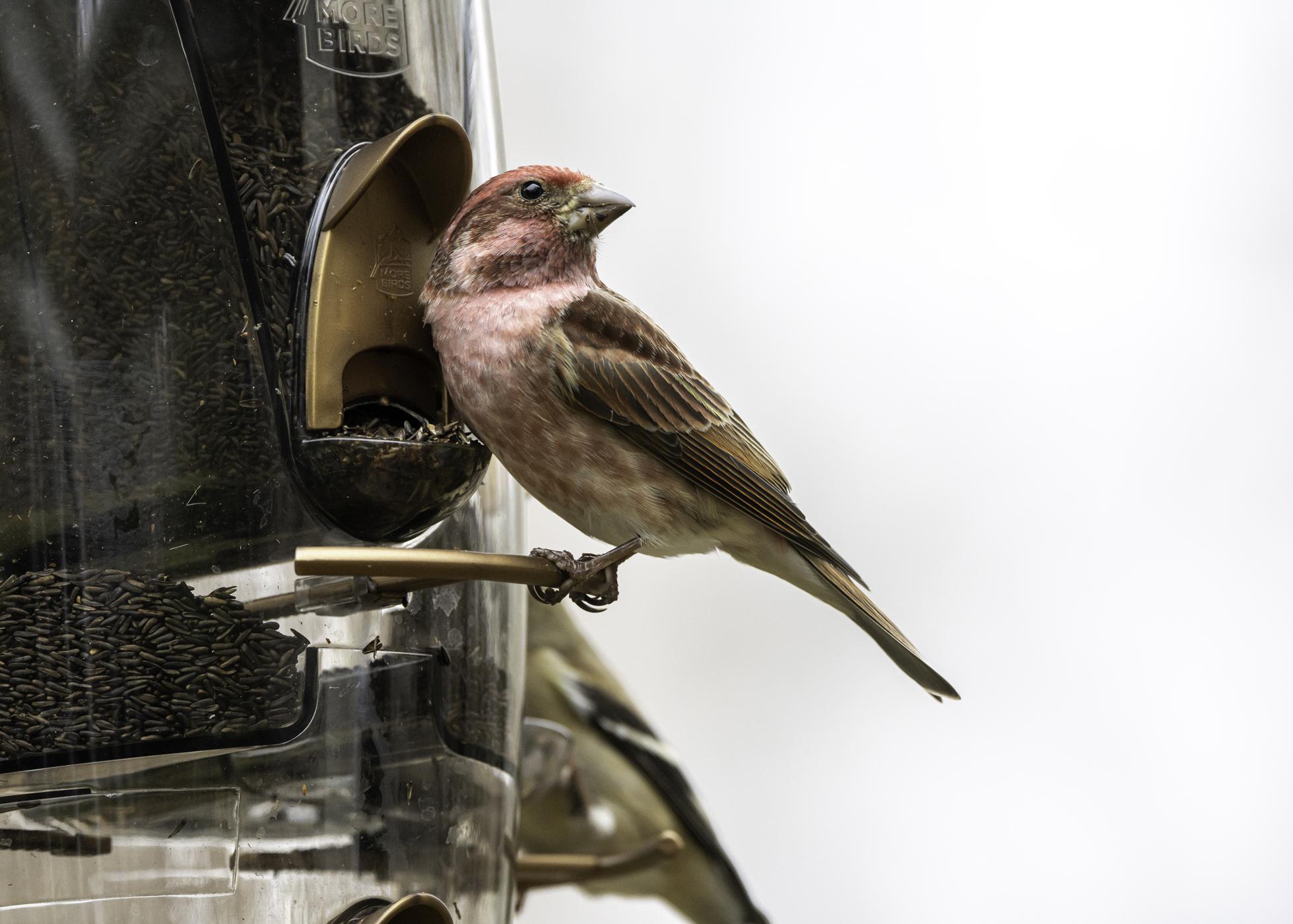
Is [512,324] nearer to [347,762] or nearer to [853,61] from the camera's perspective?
[347,762]

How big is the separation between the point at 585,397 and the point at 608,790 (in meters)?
2.08

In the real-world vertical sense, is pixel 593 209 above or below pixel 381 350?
above

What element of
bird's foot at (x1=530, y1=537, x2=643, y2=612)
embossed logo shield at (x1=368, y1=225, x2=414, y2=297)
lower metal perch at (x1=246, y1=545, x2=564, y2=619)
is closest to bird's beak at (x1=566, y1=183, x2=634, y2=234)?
embossed logo shield at (x1=368, y1=225, x2=414, y2=297)

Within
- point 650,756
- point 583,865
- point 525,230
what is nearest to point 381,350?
point 525,230

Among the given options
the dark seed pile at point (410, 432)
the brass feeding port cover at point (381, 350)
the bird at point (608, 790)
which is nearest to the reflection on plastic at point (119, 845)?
the brass feeding port cover at point (381, 350)

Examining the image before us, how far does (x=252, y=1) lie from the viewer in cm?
279

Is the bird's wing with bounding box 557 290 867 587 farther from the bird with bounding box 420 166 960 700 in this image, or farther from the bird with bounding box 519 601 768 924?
→ the bird with bounding box 519 601 768 924

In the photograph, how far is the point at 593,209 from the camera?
10.7 feet

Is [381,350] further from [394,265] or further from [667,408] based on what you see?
[667,408]

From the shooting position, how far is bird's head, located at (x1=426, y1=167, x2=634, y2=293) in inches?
122

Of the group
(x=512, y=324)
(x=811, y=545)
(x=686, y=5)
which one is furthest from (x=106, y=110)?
(x=686, y=5)

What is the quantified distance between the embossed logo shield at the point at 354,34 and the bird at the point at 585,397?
353 mm

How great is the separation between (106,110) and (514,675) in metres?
1.50

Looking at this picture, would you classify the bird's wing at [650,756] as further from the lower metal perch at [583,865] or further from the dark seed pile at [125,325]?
the dark seed pile at [125,325]
